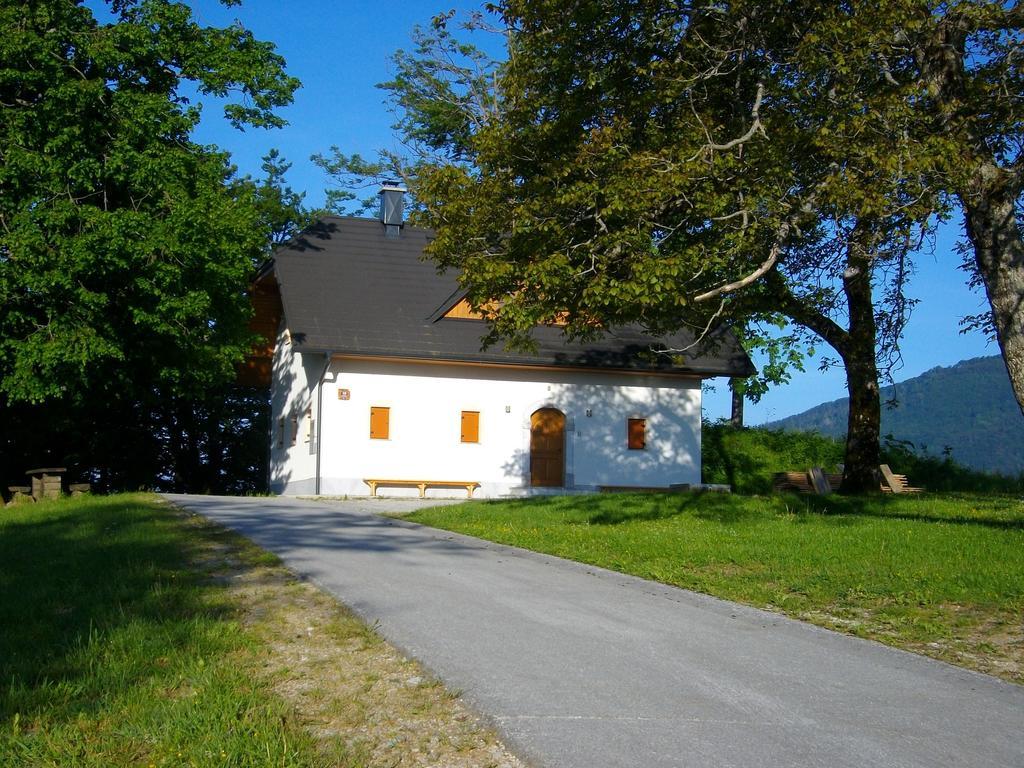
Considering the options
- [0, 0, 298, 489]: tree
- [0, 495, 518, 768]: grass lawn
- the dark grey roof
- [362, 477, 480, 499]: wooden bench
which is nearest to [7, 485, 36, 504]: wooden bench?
[0, 0, 298, 489]: tree

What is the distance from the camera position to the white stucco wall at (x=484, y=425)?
92.2 feet

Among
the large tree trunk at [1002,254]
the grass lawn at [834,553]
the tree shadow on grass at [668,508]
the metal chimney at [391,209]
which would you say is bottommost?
the grass lawn at [834,553]

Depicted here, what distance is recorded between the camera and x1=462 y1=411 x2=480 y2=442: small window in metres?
29.2

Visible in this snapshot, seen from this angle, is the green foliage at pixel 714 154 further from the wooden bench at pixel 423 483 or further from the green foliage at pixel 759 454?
the green foliage at pixel 759 454

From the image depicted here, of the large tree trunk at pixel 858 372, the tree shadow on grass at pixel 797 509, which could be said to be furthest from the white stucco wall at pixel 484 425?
the large tree trunk at pixel 858 372

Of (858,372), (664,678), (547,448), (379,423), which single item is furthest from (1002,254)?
(547,448)

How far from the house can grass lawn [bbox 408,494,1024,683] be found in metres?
10.0

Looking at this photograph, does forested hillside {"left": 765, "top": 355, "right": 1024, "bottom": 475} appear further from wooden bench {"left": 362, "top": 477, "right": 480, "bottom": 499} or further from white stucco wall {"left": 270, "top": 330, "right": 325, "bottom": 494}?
wooden bench {"left": 362, "top": 477, "right": 480, "bottom": 499}

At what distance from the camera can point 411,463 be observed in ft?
93.7

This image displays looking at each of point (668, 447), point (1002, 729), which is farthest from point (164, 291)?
point (1002, 729)

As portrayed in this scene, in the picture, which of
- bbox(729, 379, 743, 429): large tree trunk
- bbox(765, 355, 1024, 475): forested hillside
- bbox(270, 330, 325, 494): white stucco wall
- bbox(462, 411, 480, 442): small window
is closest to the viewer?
bbox(270, 330, 325, 494): white stucco wall

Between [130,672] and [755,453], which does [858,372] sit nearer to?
[755,453]

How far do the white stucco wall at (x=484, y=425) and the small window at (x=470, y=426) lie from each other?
0.45ft

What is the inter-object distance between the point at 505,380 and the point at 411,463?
3.46 meters
